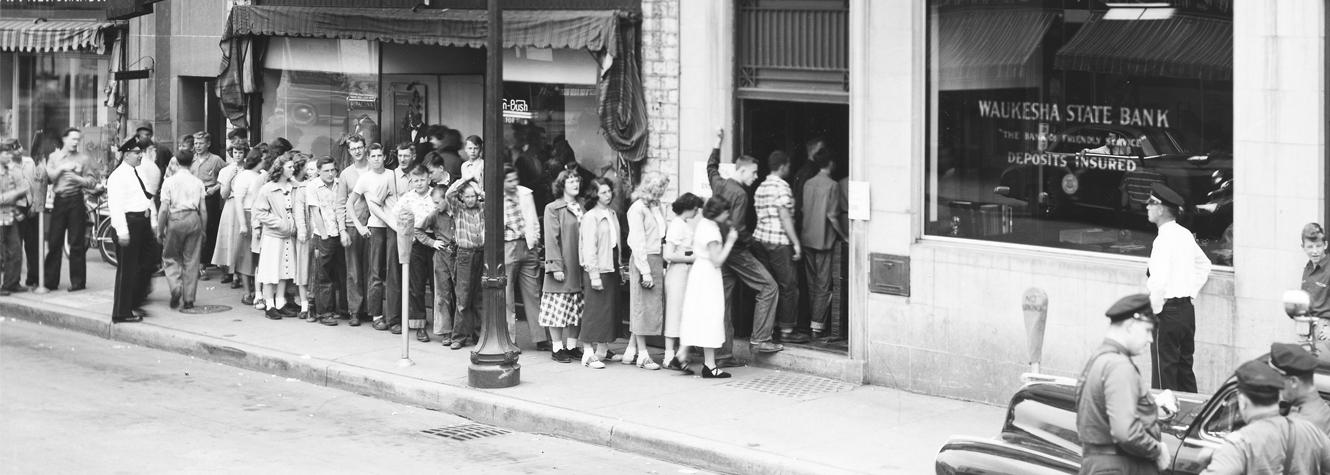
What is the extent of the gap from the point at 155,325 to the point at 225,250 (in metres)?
2.21

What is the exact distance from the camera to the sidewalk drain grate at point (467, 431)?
1066cm

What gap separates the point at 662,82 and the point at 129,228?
5958 millimetres

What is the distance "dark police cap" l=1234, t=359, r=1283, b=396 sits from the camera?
→ 5793 millimetres

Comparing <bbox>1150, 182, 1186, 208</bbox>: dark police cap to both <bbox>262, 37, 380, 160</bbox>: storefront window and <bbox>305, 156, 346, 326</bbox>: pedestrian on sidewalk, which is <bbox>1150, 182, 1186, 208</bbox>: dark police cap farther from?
<bbox>262, 37, 380, 160</bbox>: storefront window

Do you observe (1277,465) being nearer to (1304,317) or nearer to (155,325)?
(1304,317)

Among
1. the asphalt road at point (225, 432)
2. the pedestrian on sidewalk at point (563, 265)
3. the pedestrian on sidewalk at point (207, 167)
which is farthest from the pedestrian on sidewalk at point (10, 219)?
the pedestrian on sidewalk at point (563, 265)

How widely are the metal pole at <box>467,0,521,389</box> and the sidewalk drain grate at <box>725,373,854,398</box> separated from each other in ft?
6.30

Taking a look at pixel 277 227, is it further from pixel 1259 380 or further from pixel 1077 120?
pixel 1259 380

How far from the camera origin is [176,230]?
15.5 m

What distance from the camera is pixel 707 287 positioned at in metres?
12.2

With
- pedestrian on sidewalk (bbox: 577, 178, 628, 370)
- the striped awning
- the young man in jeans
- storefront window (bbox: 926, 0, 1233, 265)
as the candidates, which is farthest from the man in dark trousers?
the striped awning

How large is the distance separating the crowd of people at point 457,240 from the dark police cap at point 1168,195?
3.14m

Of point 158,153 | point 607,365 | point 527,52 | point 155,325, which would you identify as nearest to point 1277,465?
point 607,365

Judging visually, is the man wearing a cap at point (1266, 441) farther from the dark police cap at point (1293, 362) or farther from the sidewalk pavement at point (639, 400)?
the sidewalk pavement at point (639, 400)
